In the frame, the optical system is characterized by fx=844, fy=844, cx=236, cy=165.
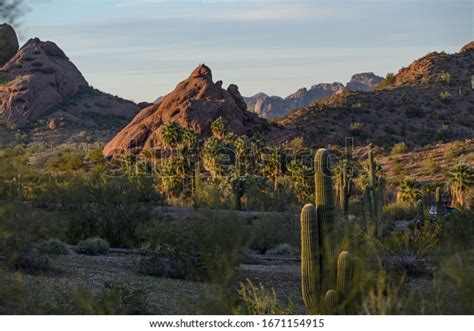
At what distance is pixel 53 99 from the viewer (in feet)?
328

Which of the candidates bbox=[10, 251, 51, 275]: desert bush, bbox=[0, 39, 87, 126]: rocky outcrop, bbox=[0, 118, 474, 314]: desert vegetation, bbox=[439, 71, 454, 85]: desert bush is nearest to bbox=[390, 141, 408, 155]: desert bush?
bbox=[439, 71, 454, 85]: desert bush

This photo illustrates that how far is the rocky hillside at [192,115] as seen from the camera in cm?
7438

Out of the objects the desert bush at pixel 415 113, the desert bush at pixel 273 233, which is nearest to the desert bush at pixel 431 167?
the desert bush at pixel 415 113

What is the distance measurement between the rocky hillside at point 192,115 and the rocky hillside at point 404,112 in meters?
5.36

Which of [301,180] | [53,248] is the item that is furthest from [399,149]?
[53,248]

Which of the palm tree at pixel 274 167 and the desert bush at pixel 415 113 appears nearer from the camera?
the palm tree at pixel 274 167

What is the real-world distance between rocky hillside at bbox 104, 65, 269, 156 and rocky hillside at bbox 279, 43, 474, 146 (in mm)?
5356

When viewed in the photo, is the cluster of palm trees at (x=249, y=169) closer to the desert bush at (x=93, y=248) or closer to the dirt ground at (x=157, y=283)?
the desert bush at (x=93, y=248)

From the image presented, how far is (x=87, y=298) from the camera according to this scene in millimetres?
13539

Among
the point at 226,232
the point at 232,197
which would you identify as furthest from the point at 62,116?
the point at 226,232

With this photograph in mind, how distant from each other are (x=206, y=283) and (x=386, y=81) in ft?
305

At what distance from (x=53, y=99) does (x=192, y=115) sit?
3055cm

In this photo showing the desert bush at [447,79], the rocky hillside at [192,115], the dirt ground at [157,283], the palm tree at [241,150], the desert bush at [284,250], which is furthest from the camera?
the desert bush at [447,79]

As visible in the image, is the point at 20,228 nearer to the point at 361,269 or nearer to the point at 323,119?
the point at 361,269
